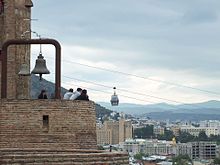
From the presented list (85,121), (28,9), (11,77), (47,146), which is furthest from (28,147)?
(28,9)

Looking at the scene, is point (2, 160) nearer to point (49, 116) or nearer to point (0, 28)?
point (49, 116)

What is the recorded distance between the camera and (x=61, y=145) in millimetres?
17797

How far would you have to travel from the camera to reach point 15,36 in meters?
23.9

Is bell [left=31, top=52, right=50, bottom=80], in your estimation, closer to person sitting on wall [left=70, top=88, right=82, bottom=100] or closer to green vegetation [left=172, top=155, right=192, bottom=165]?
person sitting on wall [left=70, top=88, right=82, bottom=100]

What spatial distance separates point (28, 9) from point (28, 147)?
8639mm

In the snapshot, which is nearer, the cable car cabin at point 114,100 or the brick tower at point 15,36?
the brick tower at point 15,36

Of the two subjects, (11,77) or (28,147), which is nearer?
(28,147)

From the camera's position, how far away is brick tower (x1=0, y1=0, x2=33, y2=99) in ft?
77.2

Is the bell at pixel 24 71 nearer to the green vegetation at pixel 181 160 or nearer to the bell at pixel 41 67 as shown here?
the bell at pixel 41 67

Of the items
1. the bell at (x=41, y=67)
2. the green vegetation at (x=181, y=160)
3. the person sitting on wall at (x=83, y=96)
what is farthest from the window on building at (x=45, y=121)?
the green vegetation at (x=181, y=160)

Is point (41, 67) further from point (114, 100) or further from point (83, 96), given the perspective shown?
point (114, 100)

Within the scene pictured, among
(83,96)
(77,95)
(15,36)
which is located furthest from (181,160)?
(83,96)

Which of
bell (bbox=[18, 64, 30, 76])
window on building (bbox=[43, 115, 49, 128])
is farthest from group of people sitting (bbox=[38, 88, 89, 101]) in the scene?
bell (bbox=[18, 64, 30, 76])

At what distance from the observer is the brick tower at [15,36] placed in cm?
2352
